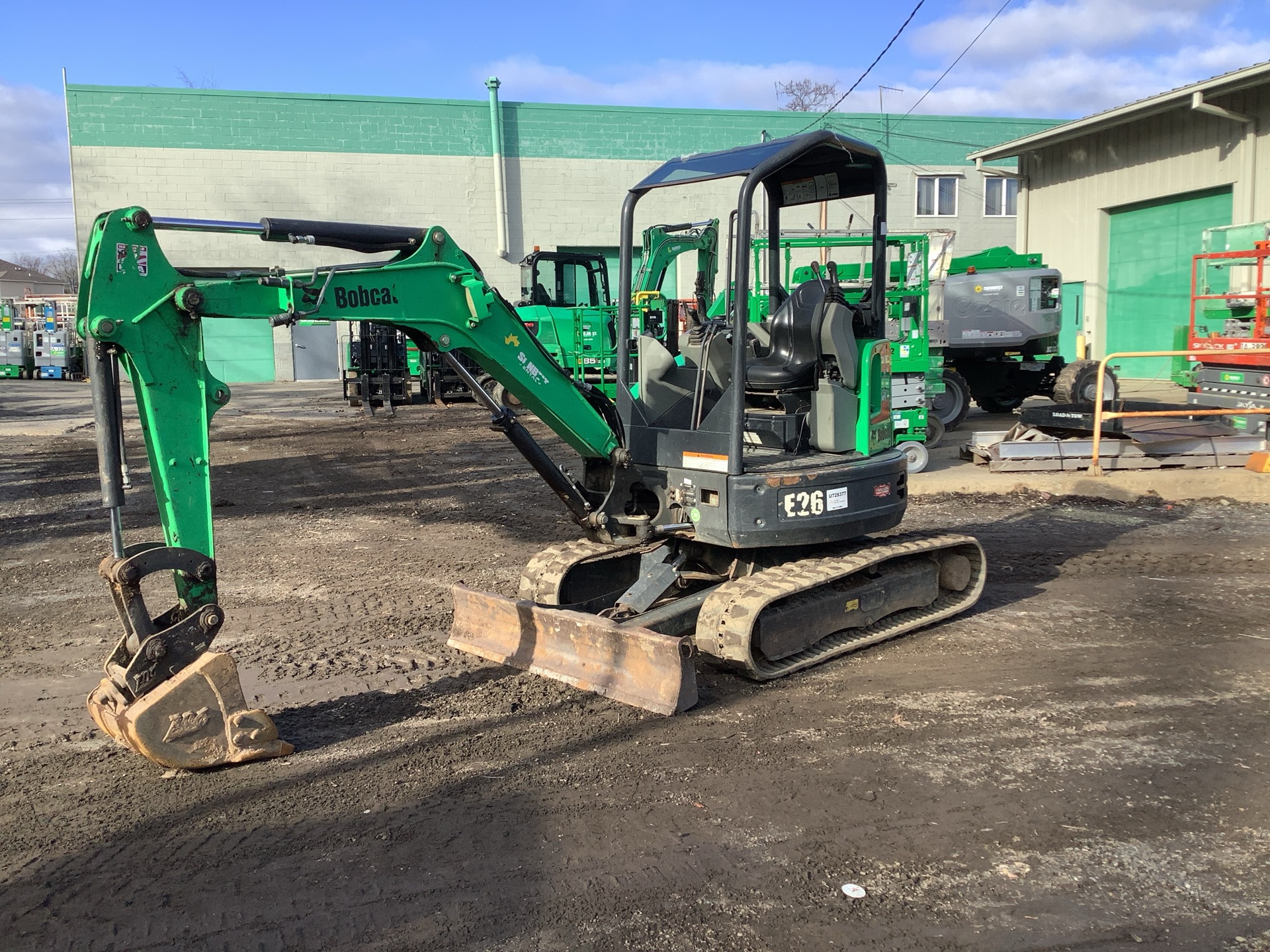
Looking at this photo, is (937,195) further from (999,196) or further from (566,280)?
(566,280)

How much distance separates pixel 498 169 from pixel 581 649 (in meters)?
27.7

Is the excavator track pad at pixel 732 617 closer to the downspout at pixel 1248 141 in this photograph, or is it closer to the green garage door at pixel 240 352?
the downspout at pixel 1248 141

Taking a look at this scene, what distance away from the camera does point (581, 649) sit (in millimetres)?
5219

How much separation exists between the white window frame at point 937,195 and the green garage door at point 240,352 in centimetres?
2106

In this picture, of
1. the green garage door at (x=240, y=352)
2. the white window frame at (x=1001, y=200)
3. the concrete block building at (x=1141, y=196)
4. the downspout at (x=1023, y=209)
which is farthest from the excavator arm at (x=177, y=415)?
the white window frame at (x=1001, y=200)

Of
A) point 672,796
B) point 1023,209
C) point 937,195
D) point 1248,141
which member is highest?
point 937,195

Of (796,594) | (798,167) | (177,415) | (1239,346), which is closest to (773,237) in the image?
(798,167)

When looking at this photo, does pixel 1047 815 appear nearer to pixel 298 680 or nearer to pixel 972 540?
pixel 972 540

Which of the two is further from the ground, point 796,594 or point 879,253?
point 879,253

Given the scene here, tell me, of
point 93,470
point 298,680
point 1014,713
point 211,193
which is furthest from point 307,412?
point 1014,713

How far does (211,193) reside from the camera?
29.3 metres

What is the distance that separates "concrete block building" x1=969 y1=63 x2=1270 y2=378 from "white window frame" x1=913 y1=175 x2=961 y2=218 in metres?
6.12

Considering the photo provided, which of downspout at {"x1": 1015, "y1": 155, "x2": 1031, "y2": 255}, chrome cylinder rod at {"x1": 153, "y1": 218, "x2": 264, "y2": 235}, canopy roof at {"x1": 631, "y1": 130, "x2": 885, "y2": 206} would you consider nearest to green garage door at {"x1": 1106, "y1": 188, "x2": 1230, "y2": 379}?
downspout at {"x1": 1015, "y1": 155, "x2": 1031, "y2": 255}

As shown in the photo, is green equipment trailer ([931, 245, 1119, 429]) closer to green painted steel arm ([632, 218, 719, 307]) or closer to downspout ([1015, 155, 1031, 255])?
green painted steel arm ([632, 218, 719, 307])
